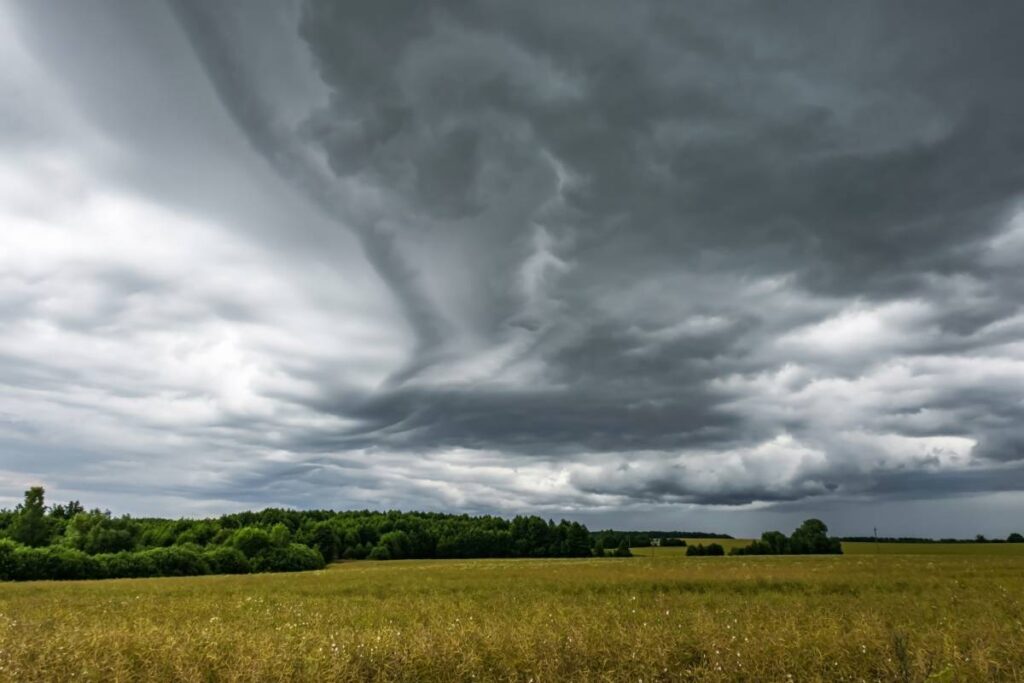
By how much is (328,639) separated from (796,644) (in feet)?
19.4

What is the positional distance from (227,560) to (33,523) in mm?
62357

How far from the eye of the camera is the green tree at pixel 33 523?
355ft

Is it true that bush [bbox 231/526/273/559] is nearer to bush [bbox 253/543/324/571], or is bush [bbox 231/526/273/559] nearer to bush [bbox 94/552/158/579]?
A: bush [bbox 253/543/324/571]

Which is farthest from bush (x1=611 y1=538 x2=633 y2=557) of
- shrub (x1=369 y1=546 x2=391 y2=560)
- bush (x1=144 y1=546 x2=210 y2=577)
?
bush (x1=144 y1=546 x2=210 y2=577)

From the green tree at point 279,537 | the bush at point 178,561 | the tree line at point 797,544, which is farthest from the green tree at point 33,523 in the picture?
the tree line at point 797,544

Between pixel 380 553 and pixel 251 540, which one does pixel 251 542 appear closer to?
pixel 251 540

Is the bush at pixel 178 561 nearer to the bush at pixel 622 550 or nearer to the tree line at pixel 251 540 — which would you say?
the tree line at pixel 251 540

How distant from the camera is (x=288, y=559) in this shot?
279 ft

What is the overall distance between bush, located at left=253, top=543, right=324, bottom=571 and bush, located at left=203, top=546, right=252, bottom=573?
225 cm

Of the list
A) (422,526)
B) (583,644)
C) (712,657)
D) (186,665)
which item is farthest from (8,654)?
(422,526)

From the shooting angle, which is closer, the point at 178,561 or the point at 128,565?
the point at 128,565

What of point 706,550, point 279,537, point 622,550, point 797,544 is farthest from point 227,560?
point 797,544

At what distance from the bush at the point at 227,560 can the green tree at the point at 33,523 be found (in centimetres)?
5392

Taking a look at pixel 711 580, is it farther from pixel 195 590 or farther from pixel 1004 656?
pixel 1004 656
